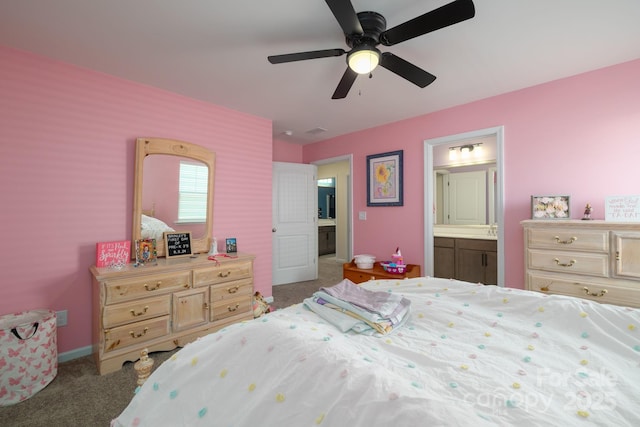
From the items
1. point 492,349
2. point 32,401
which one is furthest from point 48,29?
point 492,349

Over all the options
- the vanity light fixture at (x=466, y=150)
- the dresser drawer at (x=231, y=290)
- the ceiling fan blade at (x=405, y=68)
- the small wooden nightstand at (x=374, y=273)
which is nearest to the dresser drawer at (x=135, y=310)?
the dresser drawer at (x=231, y=290)

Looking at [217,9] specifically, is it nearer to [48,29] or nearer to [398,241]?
[48,29]

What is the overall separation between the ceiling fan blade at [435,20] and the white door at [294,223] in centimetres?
310

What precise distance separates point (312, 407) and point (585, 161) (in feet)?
10.3

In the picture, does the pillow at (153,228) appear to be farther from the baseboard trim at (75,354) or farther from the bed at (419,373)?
the bed at (419,373)

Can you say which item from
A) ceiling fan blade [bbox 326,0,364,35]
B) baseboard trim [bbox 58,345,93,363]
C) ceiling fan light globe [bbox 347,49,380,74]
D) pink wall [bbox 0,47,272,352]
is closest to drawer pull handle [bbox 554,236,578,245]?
ceiling fan light globe [bbox 347,49,380,74]

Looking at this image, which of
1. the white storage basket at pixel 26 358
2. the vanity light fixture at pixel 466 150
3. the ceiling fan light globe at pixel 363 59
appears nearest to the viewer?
the ceiling fan light globe at pixel 363 59

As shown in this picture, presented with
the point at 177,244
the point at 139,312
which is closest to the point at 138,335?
the point at 139,312

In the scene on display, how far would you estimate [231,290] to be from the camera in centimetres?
283

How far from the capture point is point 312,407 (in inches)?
30.1

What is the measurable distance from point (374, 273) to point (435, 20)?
2604 mm

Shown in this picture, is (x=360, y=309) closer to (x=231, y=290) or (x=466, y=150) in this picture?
(x=231, y=290)

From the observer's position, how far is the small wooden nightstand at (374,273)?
3.29 m

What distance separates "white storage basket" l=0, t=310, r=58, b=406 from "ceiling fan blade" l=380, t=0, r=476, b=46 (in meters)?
2.95
